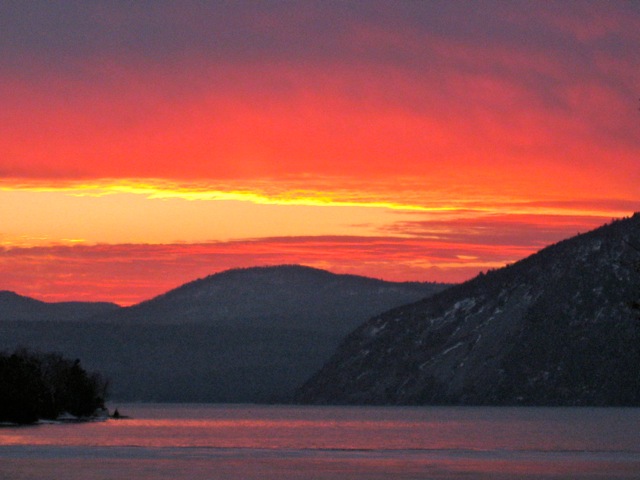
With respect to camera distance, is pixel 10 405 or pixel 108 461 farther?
pixel 10 405

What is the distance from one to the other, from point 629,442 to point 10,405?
3332 inches

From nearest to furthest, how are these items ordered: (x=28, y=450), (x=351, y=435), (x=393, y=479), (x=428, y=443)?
1. (x=393, y=479)
2. (x=28, y=450)
3. (x=428, y=443)
4. (x=351, y=435)

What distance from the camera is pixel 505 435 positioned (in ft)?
558

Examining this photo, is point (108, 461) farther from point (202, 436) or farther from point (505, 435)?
point (505, 435)

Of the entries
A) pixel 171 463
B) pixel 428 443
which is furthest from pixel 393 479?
pixel 428 443

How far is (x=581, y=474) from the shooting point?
88.9 metres

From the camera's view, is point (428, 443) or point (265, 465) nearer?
point (265, 465)

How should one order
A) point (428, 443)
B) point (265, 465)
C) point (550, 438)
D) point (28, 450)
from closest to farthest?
point (265, 465)
point (28, 450)
point (428, 443)
point (550, 438)

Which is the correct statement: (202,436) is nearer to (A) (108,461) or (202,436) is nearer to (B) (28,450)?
(B) (28,450)

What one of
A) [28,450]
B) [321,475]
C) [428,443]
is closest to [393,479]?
[321,475]

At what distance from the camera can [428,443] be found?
14388cm

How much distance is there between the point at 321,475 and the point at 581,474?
54.8ft

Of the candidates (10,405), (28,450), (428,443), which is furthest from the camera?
(10,405)

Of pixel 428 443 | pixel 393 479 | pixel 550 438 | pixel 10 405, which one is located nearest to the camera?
pixel 393 479
